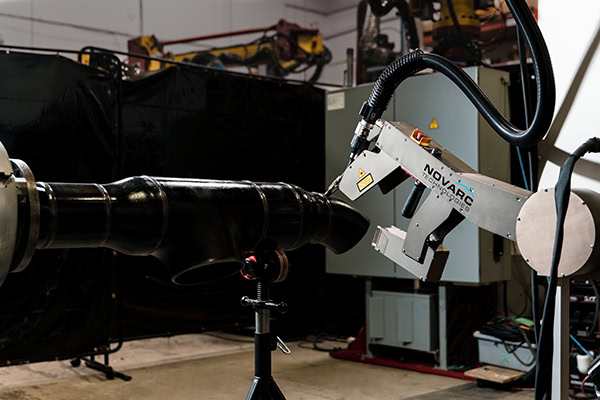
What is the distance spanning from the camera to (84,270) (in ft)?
14.4

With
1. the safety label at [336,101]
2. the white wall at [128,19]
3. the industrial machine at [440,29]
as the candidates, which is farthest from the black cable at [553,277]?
the white wall at [128,19]

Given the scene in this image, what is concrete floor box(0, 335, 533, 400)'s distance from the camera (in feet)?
13.3

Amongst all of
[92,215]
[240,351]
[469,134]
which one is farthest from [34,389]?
[469,134]

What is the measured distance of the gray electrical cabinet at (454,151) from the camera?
4.38 m

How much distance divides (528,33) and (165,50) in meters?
8.05

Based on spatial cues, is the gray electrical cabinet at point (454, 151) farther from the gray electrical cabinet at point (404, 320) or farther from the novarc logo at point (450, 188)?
the novarc logo at point (450, 188)

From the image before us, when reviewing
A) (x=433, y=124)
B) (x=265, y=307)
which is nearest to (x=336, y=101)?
(x=433, y=124)

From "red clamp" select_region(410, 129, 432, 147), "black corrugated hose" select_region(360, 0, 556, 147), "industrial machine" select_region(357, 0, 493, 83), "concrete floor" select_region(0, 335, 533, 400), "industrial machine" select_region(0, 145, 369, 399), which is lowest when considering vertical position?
"concrete floor" select_region(0, 335, 533, 400)

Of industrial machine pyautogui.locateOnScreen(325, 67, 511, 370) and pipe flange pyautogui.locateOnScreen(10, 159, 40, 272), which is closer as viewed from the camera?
pipe flange pyautogui.locateOnScreen(10, 159, 40, 272)

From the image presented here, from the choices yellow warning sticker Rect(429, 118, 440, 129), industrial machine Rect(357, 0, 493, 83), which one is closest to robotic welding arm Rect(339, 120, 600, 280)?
yellow warning sticker Rect(429, 118, 440, 129)

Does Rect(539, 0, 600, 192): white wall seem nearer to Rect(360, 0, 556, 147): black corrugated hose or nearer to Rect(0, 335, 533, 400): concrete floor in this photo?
Rect(360, 0, 556, 147): black corrugated hose

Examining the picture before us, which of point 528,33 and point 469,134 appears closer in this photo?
point 528,33

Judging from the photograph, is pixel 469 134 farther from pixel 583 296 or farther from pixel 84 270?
pixel 84 270

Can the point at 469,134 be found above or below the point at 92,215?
above
